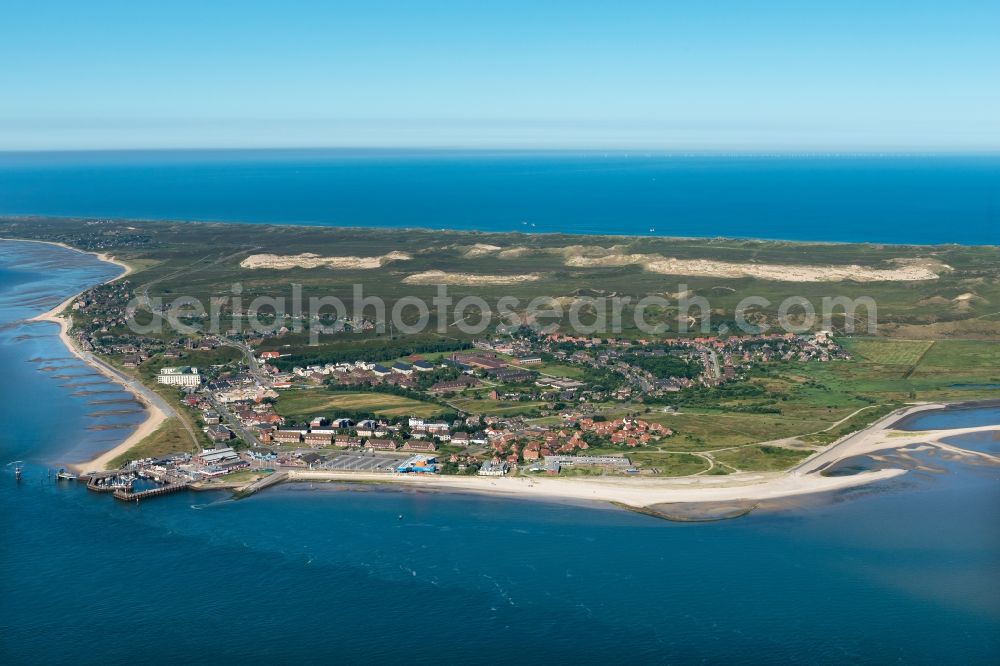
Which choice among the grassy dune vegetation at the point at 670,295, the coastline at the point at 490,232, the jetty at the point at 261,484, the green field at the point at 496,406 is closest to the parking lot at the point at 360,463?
the jetty at the point at 261,484

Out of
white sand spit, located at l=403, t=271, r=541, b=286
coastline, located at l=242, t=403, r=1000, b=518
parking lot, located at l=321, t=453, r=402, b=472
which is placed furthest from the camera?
white sand spit, located at l=403, t=271, r=541, b=286

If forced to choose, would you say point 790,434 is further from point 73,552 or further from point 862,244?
point 862,244

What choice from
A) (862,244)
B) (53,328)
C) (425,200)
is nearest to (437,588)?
(53,328)

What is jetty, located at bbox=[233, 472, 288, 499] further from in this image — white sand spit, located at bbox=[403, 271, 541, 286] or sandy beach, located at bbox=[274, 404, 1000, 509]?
white sand spit, located at bbox=[403, 271, 541, 286]

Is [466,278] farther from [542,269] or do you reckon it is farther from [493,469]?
[493,469]

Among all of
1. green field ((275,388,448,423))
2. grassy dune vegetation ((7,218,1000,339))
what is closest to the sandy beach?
green field ((275,388,448,423))

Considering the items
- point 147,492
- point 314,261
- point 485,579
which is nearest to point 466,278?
point 314,261
